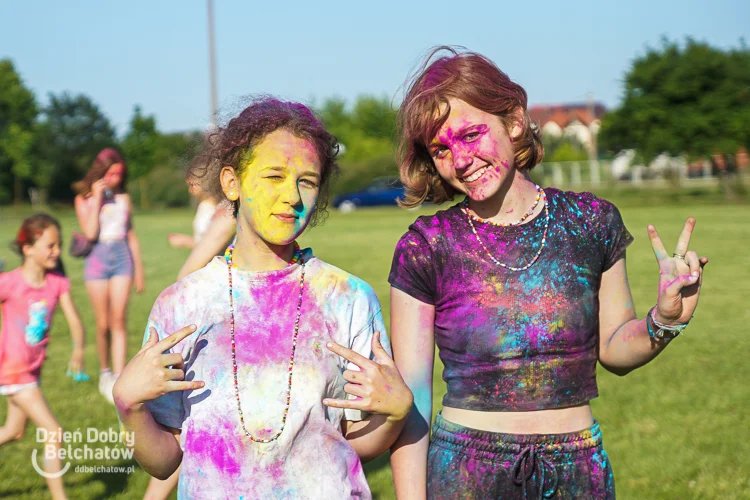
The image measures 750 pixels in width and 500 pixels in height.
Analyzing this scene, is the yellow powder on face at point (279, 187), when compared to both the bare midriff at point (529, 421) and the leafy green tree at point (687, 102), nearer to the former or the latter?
the bare midriff at point (529, 421)

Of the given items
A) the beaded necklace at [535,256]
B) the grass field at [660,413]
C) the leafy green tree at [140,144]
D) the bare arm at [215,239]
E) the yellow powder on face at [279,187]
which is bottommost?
the grass field at [660,413]

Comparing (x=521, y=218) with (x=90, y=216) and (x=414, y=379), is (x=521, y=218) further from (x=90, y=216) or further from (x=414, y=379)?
(x=90, y=216)

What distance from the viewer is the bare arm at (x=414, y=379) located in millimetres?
2320

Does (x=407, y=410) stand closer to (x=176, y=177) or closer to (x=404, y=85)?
(x=404, y=85)

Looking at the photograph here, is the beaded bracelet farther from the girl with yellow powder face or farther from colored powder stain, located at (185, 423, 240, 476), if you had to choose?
colored powder stain, located at (185, 423, 240, 476)

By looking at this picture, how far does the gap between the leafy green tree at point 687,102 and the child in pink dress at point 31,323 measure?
3686cm

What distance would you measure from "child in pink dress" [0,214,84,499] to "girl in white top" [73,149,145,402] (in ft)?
6.23

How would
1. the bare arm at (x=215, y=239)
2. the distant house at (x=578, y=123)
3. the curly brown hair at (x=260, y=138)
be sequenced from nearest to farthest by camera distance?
the curly brown hair at (x=260, y=138) → the bare arm at (x=215, y=239) → the distant house at (x=578, y=123)

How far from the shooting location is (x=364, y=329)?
7.68 ft

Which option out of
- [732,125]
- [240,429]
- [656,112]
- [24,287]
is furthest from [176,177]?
[240,429]

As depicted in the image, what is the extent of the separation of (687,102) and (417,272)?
40073mm

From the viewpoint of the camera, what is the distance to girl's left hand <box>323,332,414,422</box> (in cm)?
212

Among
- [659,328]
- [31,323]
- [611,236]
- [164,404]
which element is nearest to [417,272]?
[611,236]

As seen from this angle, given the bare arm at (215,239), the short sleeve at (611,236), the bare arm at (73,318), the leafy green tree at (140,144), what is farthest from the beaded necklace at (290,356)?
the leafy green tree at (140,144)
